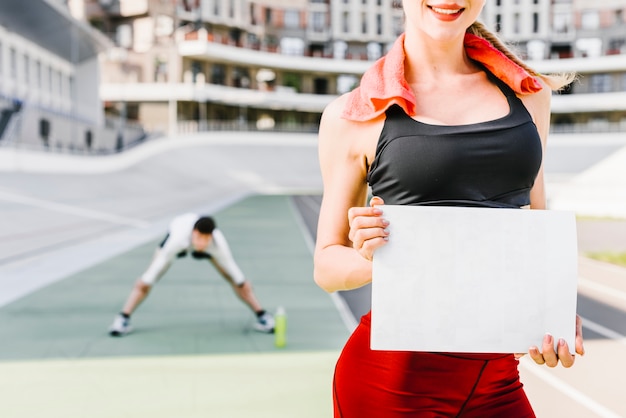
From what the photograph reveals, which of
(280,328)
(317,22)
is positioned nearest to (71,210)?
(280,328)

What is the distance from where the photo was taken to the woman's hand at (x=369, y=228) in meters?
1.73

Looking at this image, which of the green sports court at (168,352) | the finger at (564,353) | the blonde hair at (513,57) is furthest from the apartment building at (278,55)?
the finger at (564,353)

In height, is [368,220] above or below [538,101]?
below

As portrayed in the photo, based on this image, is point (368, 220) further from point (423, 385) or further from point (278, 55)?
point (278, 55)

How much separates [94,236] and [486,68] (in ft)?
59.8

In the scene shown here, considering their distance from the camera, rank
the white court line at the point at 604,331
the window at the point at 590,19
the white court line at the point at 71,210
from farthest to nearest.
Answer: the window at the point at 590,19 → the white court line at the point at 71,210 → the white court line at the point at 604,331

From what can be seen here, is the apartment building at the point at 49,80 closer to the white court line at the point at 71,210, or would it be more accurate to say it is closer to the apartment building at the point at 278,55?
the white court line at the point at 71,210

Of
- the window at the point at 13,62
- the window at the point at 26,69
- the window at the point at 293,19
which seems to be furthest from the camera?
the window at the point at 293,19

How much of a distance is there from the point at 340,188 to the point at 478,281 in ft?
1.63

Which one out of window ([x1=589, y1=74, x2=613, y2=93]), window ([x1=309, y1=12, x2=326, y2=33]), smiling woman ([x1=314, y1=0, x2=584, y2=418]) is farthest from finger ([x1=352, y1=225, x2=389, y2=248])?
window ([x1=309, y1=12, x2=326, y2=33])

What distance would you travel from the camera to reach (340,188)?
207 centimetres

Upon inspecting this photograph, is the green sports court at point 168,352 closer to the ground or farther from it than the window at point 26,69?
closer to the ground

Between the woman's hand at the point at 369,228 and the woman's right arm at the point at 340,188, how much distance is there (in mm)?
199

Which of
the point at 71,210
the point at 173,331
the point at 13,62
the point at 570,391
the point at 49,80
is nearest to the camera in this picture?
the point at 570,391
